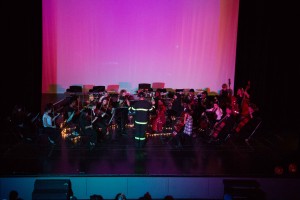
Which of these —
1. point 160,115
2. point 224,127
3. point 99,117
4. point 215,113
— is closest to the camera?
point 99,117

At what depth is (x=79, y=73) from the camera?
15391 mm

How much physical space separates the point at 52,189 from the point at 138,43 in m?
8.27

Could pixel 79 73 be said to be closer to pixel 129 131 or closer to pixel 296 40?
pixel 129 131

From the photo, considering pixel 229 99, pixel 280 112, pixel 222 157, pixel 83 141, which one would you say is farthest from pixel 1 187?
pixel 280 112

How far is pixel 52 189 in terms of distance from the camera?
8344 millimetres

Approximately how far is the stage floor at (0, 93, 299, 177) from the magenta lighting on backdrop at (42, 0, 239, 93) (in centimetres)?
402

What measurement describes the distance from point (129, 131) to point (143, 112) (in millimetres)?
2150

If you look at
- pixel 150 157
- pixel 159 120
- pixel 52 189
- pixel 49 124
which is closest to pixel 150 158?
pixel 150 157

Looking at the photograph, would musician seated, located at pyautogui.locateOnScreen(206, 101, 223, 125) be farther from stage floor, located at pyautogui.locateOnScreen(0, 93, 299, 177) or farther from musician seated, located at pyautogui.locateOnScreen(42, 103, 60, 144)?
musician seated, located at pyautogui.locateOnScreen(42, 103, 60, 144)

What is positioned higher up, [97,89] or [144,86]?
[144,86]

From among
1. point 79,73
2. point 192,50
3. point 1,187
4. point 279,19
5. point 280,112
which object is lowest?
point 1,187

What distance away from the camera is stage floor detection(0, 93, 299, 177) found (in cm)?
933

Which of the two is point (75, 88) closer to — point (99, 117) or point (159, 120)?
point (99, 117)

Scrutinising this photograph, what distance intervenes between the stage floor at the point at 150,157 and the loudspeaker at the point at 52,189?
0.64 meters
